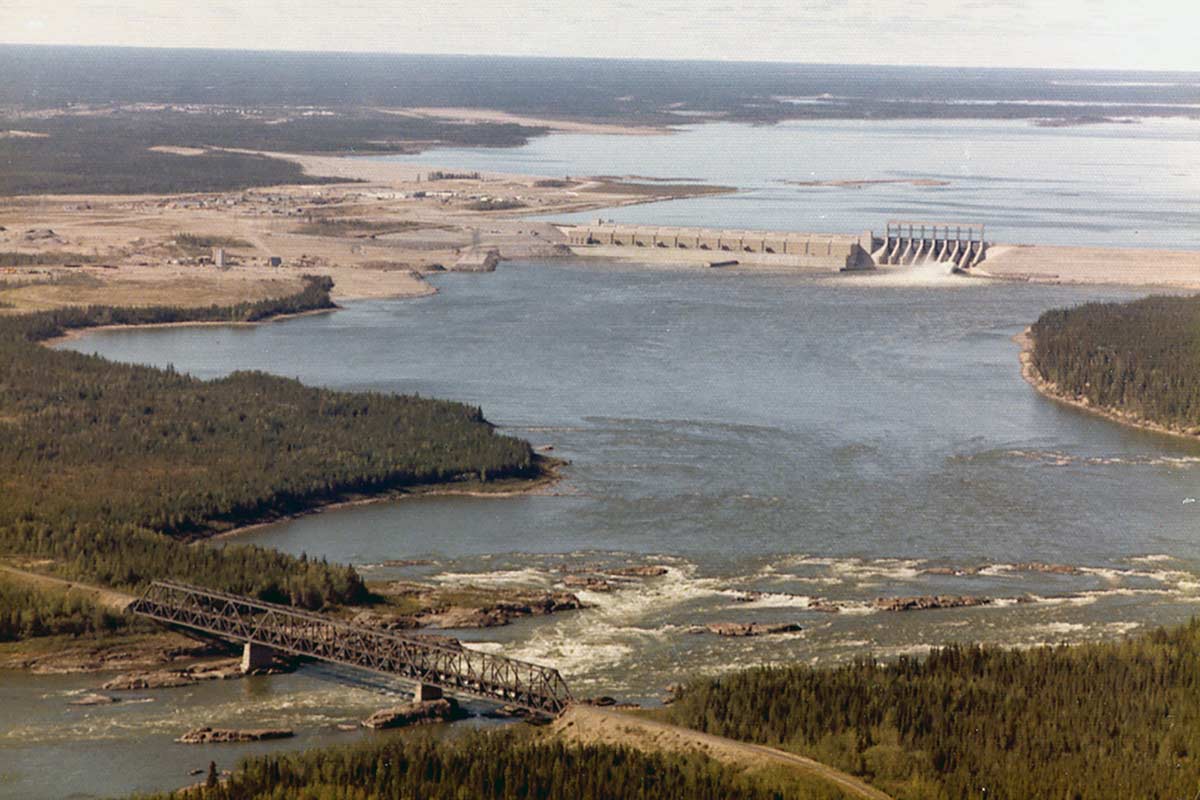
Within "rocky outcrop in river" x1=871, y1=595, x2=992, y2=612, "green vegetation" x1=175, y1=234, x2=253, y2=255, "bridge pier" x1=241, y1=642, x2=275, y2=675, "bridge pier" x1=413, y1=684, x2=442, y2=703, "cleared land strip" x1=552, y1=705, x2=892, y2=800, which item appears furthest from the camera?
"green vegetation" x1=175, y1=234, x2=253, y2=255

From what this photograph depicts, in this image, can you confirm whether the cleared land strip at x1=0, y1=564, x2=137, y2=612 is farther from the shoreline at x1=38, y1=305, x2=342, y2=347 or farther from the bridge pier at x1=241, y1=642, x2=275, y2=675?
the shoreline at x1=38, y1=305, x2=342, y2=347

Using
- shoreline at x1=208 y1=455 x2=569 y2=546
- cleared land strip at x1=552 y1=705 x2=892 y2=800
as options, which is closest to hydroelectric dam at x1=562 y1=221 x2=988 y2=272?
shoreline at x1=208 y1=455 x2=569 y2=546

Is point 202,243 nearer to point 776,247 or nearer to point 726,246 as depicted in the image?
point 726,246

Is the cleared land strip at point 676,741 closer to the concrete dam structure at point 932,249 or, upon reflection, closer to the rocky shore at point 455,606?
the rocky shore at point 455,606

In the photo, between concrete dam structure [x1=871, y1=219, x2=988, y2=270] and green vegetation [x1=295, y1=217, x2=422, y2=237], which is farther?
green vegetation [x1=295, y1=217, x2=422, y2=237]

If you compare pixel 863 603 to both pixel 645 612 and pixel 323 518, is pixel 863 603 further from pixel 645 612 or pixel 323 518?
pixel 323 518

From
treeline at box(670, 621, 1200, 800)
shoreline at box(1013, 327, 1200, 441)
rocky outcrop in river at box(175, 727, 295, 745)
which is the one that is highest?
shoreline at box(1013, 327, 1200, 441)

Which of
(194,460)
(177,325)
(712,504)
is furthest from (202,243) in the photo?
(712,504)

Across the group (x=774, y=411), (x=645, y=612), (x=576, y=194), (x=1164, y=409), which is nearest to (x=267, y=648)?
(x=645, y=612)
